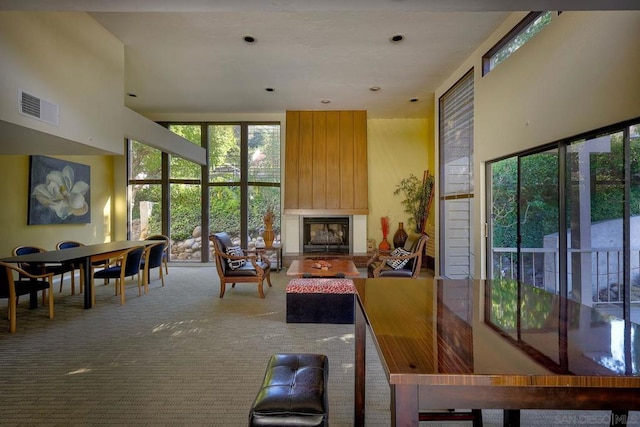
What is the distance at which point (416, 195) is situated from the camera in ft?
24.1

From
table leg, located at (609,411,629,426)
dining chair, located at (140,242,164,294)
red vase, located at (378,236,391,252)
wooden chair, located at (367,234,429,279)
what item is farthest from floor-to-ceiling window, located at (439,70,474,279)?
dining chair, located at (140,242,164,294)

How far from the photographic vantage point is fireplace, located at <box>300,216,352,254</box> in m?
7.16

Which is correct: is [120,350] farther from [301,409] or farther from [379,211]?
[379,211]

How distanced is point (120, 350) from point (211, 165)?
5.23 m

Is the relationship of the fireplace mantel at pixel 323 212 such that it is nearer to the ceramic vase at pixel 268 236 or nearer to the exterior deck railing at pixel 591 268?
the ceramic vase at pixel 268 236

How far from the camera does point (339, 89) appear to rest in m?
5.84

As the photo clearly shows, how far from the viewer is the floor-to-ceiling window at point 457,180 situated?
488cm

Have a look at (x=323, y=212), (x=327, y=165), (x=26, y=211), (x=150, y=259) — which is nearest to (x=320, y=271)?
(x=323, y=212)

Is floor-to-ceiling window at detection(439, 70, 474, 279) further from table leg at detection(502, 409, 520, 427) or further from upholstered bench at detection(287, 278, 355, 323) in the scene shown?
table leg at detection(502, 409, 520, 427)

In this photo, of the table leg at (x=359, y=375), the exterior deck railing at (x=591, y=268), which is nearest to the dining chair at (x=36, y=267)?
the table leg at (x=359, y=375)

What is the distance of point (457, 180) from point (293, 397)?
4854 mm

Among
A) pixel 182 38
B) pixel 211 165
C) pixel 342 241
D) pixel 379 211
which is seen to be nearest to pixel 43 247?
pixel 211 165

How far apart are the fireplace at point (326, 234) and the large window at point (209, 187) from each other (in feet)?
2.51

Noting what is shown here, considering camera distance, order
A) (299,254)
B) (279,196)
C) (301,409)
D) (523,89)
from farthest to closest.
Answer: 1. (279,196)
2. (299,254)
3. (523,89)
4. (301,409)
